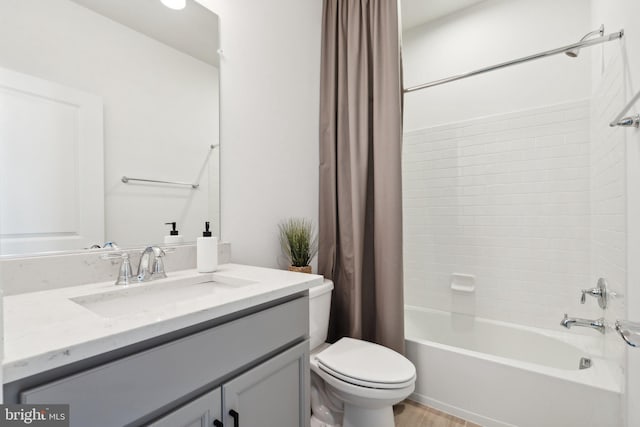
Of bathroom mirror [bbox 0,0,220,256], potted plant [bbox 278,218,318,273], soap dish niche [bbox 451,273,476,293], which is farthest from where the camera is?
soap dish niche [bbox 451,273,476,293]

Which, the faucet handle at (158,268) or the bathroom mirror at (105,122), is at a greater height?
the bathroom mirror at (105,122)

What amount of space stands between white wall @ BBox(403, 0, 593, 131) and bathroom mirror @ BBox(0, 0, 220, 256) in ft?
5.80

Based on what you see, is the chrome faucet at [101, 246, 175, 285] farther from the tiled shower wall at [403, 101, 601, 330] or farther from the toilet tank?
the tiled shower wall at [403, 101, 601, 330]

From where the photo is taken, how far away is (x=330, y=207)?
1.98m

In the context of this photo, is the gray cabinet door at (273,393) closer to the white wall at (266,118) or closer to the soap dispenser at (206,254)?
the soap dispenser at (206,254)

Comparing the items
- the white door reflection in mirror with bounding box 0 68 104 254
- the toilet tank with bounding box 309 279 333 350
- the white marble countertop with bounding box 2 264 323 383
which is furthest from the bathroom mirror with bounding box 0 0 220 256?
the toilet tank with bounding box 309 279 333 350

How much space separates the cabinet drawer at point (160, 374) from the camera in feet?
1.73

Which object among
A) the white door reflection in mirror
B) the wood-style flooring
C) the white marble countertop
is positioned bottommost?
the wood-style flooring

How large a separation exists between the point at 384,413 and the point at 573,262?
1.57m

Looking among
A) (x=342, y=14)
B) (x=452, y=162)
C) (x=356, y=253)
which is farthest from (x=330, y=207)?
(x=342, y=14)

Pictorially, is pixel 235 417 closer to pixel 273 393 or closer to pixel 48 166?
pixel 273 393

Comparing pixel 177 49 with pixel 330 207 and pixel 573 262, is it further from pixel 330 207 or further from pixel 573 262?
pixel 573 262

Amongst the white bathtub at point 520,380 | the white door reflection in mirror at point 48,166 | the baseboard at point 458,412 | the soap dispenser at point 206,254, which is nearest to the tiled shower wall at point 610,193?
the white bathtub at point 520,380

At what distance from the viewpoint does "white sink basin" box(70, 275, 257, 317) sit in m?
0.86
